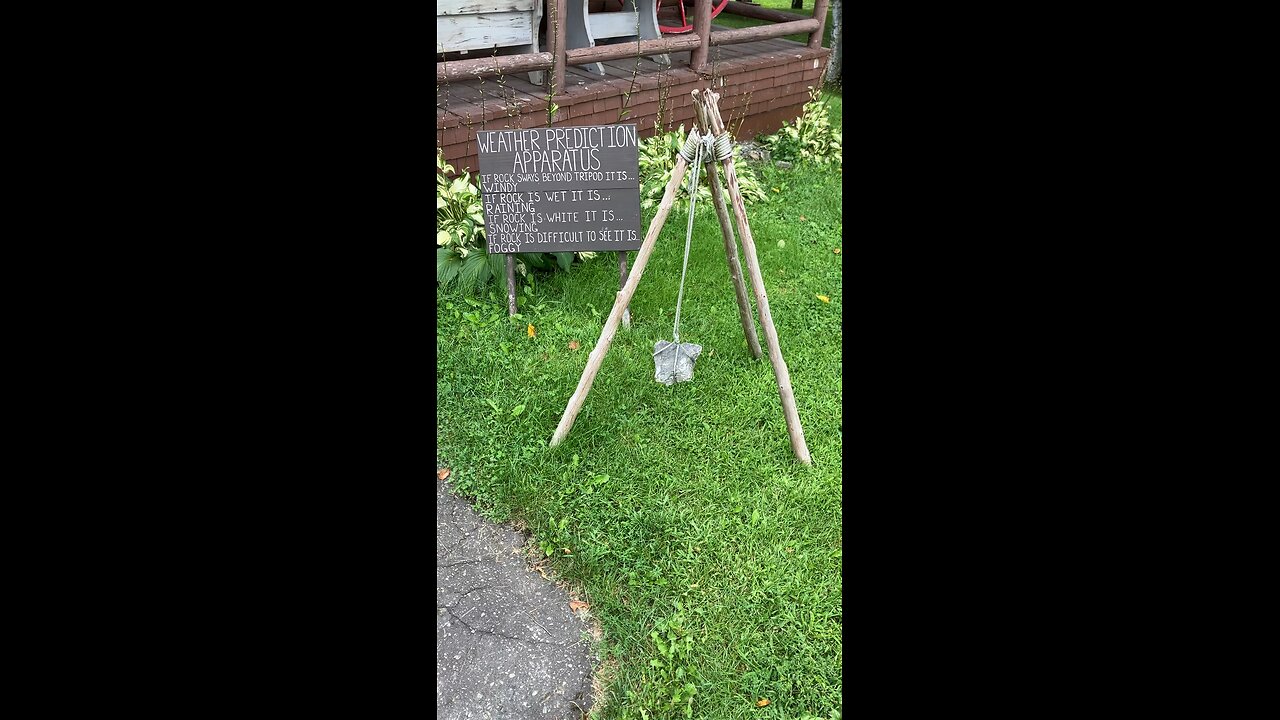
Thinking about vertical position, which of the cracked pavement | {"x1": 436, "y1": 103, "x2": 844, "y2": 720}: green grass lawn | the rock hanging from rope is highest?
the rock hanging from rope

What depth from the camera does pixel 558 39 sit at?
18.3 feet

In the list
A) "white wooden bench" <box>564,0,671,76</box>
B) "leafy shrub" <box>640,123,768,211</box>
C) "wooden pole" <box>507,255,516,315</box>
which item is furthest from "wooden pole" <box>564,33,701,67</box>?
"wooden pole" <box>507,255,516,315</box>

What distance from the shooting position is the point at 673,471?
3496 mm

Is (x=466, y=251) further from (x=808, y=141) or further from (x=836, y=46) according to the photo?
(x=836, y=46)

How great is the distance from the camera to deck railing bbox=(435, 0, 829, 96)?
211 inches

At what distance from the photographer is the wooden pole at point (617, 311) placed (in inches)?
125

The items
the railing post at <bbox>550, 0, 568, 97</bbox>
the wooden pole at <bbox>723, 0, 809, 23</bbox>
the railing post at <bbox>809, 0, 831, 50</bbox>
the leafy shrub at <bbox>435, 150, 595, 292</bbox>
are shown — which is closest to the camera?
the leafy shrub at <bbox>435, 150, 595, 292</bbox>

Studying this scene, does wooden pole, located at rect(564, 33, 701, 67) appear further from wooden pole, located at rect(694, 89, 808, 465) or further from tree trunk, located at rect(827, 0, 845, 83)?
tree trunk, located at rect(827, 0, 845, 83)

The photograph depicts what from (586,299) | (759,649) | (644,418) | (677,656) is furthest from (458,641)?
(586,299)

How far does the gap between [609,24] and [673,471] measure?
5.05 metres

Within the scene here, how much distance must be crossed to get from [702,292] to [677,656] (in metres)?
2.49

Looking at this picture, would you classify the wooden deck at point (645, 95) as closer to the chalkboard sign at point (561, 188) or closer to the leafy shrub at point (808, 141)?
the leafy shrub at point (808, 141)

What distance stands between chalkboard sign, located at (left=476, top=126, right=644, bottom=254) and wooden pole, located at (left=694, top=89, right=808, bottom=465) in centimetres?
90

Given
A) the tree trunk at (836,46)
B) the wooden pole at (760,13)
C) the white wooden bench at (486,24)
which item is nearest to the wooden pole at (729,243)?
the white wooden bench at (486,24)
